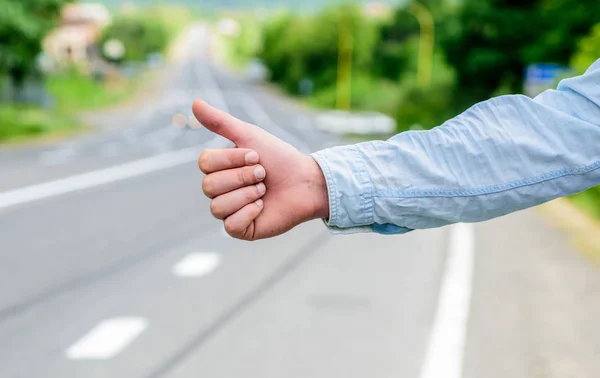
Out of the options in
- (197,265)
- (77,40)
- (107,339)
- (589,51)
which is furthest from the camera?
(77,40)

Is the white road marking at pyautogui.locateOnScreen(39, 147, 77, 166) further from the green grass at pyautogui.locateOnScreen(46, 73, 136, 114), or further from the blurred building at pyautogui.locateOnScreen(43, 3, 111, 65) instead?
the blurred building at pyautogui.locateOnScreen(43, 3, 111, 65)

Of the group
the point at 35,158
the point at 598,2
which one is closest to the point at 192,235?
the point at 35,158

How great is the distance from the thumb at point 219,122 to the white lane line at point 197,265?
6418 millimetres

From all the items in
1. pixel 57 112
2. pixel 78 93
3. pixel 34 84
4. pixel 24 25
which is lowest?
pixel 78 93

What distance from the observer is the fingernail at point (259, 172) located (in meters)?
→ 2.10

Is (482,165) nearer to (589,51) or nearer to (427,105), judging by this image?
(589,51)

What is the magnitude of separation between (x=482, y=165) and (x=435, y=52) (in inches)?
3125

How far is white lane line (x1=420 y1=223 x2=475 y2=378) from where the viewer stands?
217 inches

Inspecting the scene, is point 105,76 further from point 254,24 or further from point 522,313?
point 522,313

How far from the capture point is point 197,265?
911 cm

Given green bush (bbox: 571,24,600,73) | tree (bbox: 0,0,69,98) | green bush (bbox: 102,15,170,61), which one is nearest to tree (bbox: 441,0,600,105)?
tree (bbox: 0,0,69,98)

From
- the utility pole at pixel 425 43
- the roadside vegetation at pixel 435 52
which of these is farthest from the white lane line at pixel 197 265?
the utility pole at pixel 425 43

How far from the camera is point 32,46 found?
35750mm

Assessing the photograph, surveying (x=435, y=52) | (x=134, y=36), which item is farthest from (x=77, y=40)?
(x=435, y=52)
